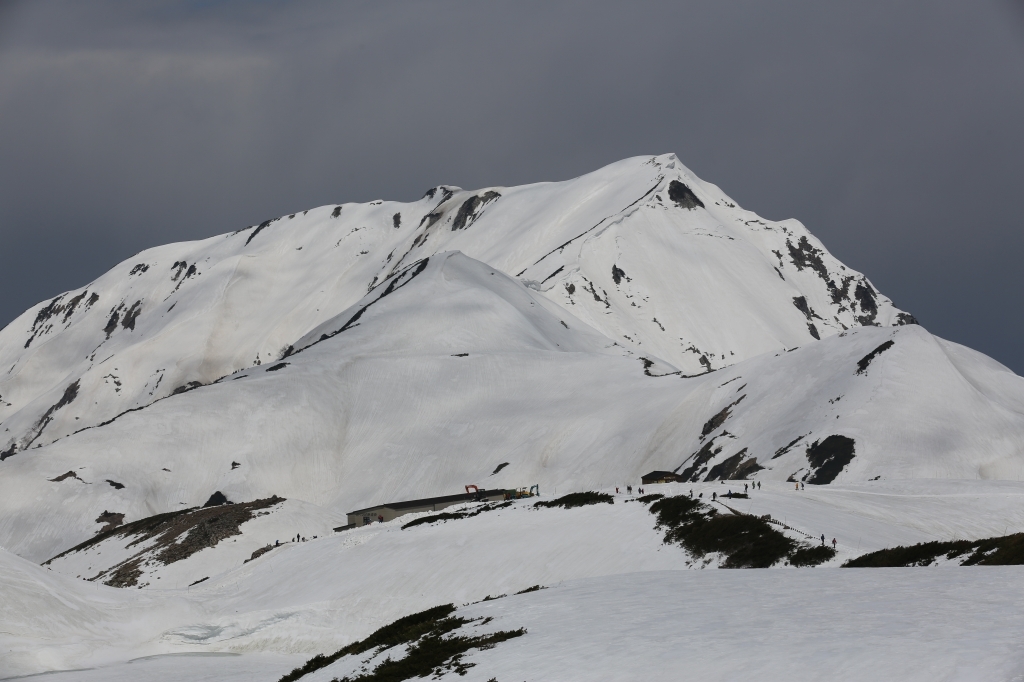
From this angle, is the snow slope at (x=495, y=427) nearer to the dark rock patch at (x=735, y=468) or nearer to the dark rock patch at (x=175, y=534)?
the dark rock patch at (x=735, y=468)

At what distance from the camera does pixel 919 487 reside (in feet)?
259

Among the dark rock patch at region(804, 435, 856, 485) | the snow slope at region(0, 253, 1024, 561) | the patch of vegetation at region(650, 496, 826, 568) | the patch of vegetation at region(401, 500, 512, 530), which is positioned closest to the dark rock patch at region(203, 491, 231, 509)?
the snow slope at region(0, 253, 1024, 561)

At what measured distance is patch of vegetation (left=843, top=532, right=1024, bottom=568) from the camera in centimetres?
3659

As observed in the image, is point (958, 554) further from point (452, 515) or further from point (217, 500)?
point (217, 500)

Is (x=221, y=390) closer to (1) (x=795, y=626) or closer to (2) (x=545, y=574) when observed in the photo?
(2) (x=545, y=574)

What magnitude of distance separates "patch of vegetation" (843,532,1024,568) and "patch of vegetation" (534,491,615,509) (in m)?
29.2

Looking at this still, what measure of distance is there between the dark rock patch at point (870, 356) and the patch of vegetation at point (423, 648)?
91203mm

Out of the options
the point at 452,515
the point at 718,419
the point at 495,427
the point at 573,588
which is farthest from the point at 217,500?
the point at 573,588

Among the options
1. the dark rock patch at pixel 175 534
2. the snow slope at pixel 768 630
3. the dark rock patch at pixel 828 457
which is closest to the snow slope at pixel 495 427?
the dark rock patch at pixel 828 457

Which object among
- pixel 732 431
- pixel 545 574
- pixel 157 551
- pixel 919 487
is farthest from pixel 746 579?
pixel 732 431

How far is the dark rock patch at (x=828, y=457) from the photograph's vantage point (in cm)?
10238

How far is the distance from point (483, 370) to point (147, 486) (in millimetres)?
56291

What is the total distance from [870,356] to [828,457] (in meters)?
25.1

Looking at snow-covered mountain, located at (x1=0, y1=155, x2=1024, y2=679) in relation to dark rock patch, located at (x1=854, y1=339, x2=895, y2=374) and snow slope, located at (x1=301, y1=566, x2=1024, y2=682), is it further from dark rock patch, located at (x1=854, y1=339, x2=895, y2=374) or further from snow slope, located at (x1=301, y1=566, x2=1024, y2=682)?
snow slope, located at (x1=301, y1=566, x2=1024, y2=682)
